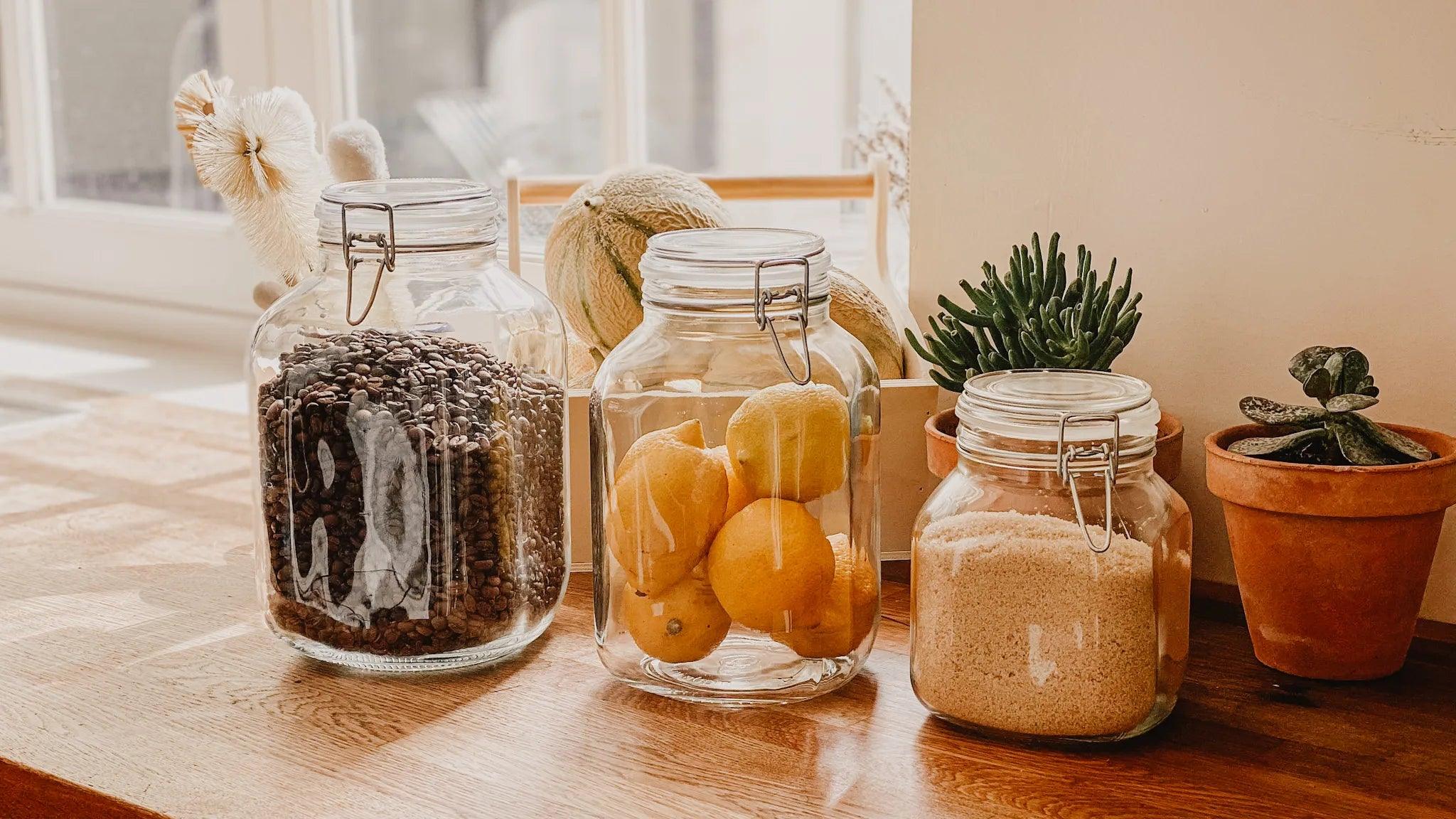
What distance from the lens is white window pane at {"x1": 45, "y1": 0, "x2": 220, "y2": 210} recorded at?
1.85 meters

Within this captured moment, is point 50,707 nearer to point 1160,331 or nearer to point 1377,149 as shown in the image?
point 1160,331

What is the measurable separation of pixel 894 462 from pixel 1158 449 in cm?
19

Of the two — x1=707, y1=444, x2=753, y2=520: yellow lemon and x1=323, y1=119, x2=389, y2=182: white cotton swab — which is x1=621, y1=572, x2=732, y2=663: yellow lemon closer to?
x1=707, y1=444, x2=753, y2=520: yellow lemon

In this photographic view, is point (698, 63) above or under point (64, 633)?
above

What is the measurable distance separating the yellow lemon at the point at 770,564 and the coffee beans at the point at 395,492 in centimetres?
13

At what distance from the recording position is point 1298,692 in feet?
2.50

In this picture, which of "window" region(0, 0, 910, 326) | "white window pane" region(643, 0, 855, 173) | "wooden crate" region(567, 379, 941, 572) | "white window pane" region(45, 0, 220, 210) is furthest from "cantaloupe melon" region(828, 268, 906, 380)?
"white window pane" region(45, 0, 220, 210)

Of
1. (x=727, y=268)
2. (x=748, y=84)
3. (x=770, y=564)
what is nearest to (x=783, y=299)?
(x=727, y=268)

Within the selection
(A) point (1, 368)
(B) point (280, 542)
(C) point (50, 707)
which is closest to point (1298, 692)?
(B) point (280, 542)

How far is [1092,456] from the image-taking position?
27.0 inches

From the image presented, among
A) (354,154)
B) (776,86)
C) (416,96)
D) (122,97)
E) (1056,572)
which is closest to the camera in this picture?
(1056,572)

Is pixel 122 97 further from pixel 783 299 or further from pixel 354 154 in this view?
pixel 783 299

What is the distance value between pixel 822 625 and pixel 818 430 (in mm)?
106

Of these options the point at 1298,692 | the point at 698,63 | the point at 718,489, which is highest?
the point at 698,63
